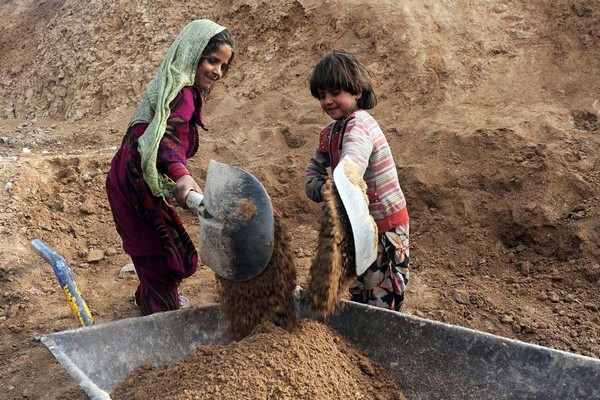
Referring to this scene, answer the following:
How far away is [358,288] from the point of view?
2.98 m

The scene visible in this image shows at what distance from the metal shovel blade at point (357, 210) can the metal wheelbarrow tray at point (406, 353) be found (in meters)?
0.38

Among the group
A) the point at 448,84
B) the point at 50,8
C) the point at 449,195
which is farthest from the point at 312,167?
the point at 50,8

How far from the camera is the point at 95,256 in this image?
4438mm

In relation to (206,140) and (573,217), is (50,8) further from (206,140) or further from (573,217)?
(573,217)

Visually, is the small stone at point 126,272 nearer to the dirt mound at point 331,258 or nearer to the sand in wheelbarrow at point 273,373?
the sand in wheelbarrow at point 273,373

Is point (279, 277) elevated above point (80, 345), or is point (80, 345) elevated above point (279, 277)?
point (279, 277)

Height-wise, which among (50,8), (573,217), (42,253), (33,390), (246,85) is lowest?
(33,390)

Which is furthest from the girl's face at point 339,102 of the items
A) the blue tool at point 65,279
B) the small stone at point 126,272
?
the small stone at point 126,272

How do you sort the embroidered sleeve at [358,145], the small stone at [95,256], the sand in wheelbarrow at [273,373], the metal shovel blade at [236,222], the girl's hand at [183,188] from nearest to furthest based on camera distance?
the sand in wheelbarrow at [273,373] → the metal shovel blade at [236,222] → the embroidered sleeve at [358,145] → the girl's hand at [183,188] → the small stone at [95,256]

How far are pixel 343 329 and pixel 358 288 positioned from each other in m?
0.42

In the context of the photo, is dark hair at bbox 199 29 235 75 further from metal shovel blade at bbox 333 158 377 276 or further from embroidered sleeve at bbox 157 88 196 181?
metal shovel blade at bbox 333 158 377 276

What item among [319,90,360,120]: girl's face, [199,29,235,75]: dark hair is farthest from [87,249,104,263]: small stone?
[319,90,360,120]: girl's face

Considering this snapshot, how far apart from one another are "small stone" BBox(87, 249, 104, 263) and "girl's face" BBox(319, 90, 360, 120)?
2589 millimetres

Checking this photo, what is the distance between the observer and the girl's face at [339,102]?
103 inches
